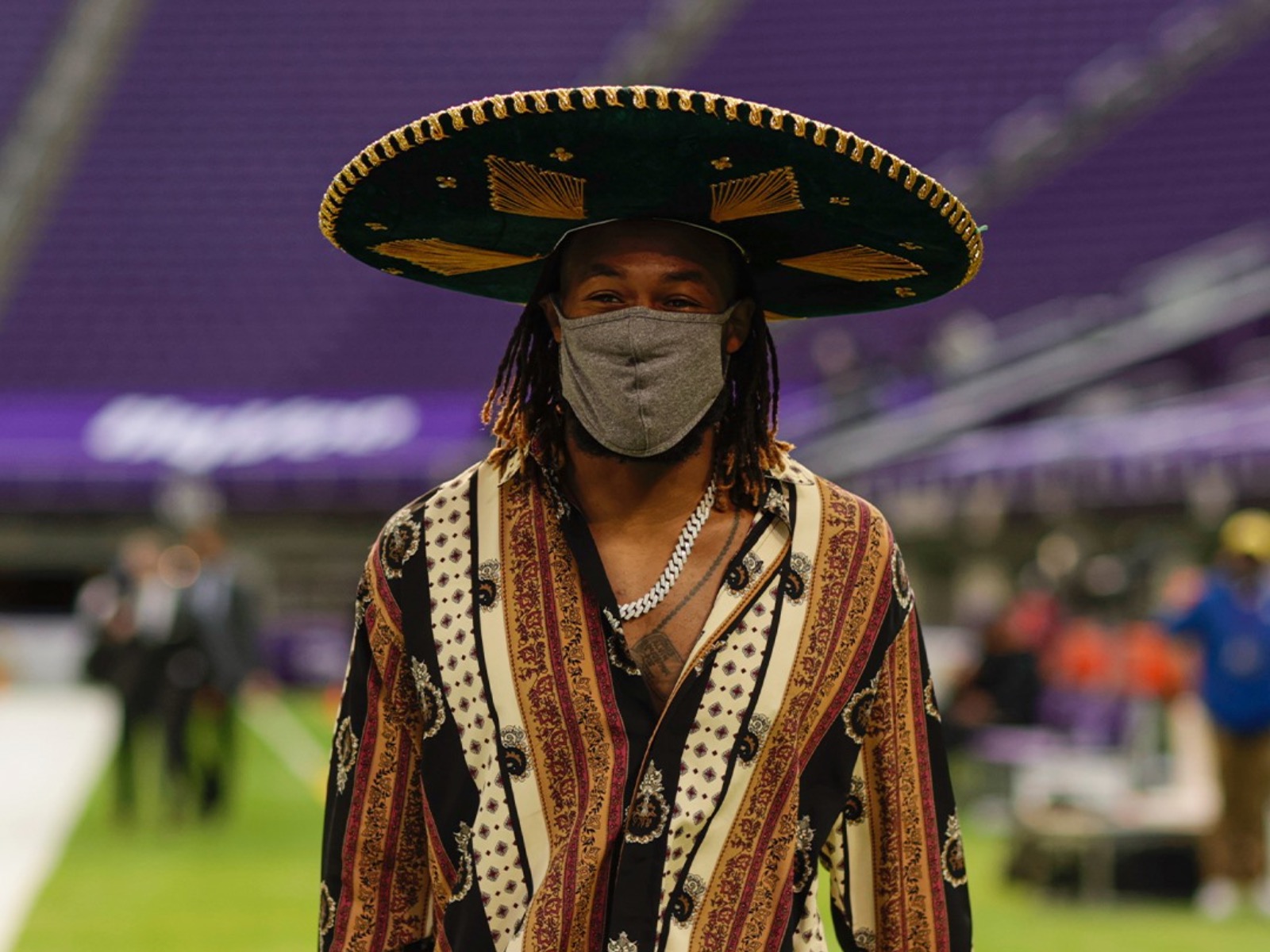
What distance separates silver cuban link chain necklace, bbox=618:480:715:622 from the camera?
2496mm

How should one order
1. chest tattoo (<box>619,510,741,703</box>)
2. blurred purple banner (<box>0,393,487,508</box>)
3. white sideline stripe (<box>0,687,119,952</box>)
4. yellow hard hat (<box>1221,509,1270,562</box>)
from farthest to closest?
blurred purple banner (<box>0,393,487,508</box>)
white sideline stripe (<box>0,687,119,952</box>)
yellow hard hat (<box>1221,509,1270,562</box>)
chest tattoo (<box>619,510,741,703</box>)

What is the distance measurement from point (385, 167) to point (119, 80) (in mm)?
26282

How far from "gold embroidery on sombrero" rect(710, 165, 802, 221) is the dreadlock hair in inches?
4.6

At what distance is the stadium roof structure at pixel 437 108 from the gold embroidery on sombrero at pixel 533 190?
1985 centimetres

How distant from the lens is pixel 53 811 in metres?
12.4

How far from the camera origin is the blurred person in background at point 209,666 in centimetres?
1218

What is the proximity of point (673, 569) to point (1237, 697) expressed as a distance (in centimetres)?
739

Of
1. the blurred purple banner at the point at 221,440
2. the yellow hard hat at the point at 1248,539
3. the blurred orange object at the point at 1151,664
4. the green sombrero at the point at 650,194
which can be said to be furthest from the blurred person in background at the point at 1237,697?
the blurred purple banner at the point at 221,440

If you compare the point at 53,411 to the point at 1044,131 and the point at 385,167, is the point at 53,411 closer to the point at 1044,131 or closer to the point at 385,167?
the point at 1044,131

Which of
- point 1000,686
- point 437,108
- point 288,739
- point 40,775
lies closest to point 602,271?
point 1000,686

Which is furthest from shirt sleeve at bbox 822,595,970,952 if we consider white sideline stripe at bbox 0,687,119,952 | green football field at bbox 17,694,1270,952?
white sideline stripe at bbox 0,687,119,952

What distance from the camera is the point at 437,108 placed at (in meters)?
25.3

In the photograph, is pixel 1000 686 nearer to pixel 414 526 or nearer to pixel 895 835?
pixel 895 835

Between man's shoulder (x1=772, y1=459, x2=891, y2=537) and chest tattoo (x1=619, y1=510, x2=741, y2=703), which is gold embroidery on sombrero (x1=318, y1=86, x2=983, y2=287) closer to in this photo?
man's shoulder (x1=772, y1=459, x2=891, y2=537)
